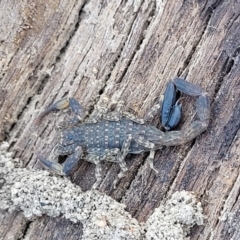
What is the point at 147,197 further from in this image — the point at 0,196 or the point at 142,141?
the point at 0,196

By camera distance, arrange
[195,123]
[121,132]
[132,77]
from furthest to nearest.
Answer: [132,77], [121,132], [195,123]

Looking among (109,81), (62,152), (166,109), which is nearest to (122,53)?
(109,81)

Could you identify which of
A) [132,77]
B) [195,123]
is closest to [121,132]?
[132,77]

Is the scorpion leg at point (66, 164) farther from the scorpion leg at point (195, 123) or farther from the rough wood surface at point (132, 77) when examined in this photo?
the scorpion leg at point (195, 123)

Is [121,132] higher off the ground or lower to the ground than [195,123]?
lower

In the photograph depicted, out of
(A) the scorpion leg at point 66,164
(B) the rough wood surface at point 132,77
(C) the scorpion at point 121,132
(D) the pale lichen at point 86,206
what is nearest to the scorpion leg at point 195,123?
(C) the scorpion at point 121,132

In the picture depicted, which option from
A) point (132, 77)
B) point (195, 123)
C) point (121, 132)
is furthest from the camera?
point (132, 77)

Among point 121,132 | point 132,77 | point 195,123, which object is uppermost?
point 132,77

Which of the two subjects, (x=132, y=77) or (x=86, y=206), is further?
(x=132, y=77)

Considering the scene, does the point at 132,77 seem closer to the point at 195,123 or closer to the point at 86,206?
the point at 195,123
